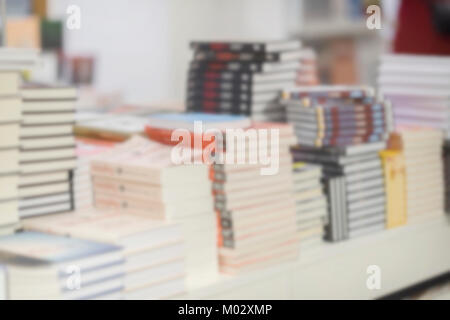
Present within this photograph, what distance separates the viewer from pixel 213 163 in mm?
2389

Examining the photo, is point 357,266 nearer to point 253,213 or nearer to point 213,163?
point 253,213

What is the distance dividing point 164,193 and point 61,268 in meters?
0.42

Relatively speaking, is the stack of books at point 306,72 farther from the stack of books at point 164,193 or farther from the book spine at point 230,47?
the stack of books at point 164,193

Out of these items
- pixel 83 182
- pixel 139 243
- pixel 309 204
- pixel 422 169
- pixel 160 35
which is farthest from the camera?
pixel 160 35

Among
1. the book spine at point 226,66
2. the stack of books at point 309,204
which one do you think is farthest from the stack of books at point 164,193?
the book spine at point 226,66

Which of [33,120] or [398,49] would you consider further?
[398,49]

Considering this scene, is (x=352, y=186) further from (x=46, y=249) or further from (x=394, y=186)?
(x=46, y=249)

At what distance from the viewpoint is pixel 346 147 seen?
2.80 m

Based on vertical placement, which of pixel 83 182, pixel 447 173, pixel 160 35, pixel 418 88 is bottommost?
pixel 447 173

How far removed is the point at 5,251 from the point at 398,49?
8.99 feet

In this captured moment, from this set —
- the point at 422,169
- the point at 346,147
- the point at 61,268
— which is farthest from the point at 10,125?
the point at 422,169

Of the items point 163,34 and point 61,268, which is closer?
point 61,268

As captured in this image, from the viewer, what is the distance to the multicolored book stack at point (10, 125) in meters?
2.13
